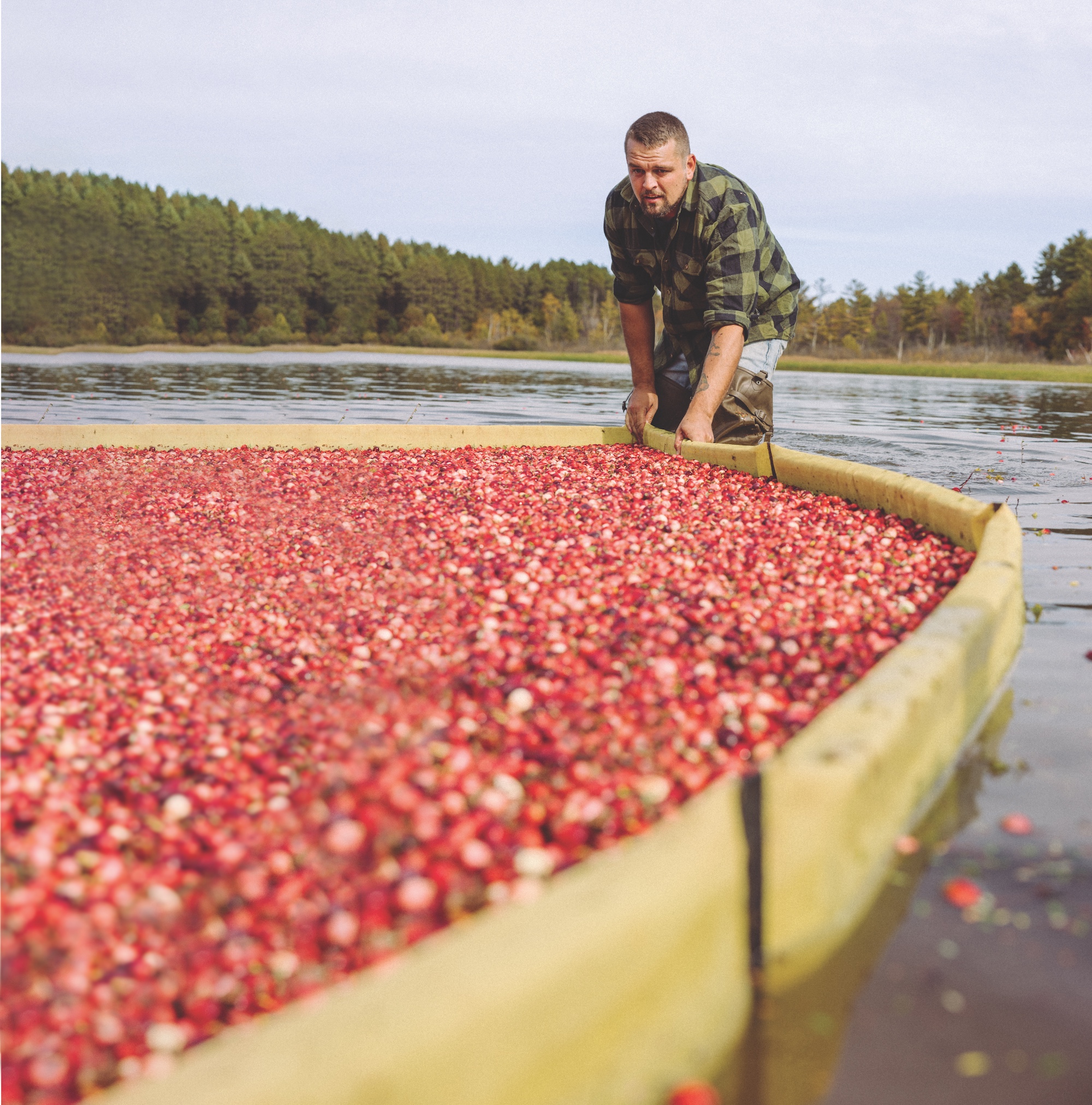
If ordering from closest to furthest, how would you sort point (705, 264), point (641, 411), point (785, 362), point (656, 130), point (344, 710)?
point (344, 710), point (656, 130), point (705, 264), point (641, 411), point (785, 362)

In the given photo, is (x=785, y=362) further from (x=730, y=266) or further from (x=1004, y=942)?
(x=1004, y=942)

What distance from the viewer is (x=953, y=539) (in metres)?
4.00

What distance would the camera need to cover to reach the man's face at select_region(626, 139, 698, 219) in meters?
5.88

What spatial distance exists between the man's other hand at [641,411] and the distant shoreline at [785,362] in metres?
31.2

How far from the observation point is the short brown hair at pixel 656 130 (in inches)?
229

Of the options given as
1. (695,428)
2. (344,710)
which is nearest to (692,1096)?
(344,710)

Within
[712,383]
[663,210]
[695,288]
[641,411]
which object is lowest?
[641,411]

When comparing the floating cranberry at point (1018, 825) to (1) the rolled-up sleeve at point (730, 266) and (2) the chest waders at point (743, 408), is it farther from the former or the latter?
(2) the chest waders at point (743, 408)

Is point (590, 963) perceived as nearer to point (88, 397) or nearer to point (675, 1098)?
point (675, 1098)

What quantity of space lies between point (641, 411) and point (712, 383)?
135cm

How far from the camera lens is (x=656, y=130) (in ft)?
19.1

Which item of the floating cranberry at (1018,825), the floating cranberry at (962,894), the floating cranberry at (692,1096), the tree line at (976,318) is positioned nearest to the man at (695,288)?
the floating cranberry at (1018,825)

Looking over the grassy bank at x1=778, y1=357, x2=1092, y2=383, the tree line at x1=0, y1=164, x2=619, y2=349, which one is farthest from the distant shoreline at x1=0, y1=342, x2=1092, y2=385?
the tree line at x1=0, y1=164, x2=619, y2=349

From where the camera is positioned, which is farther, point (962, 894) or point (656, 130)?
point (656, 130)
